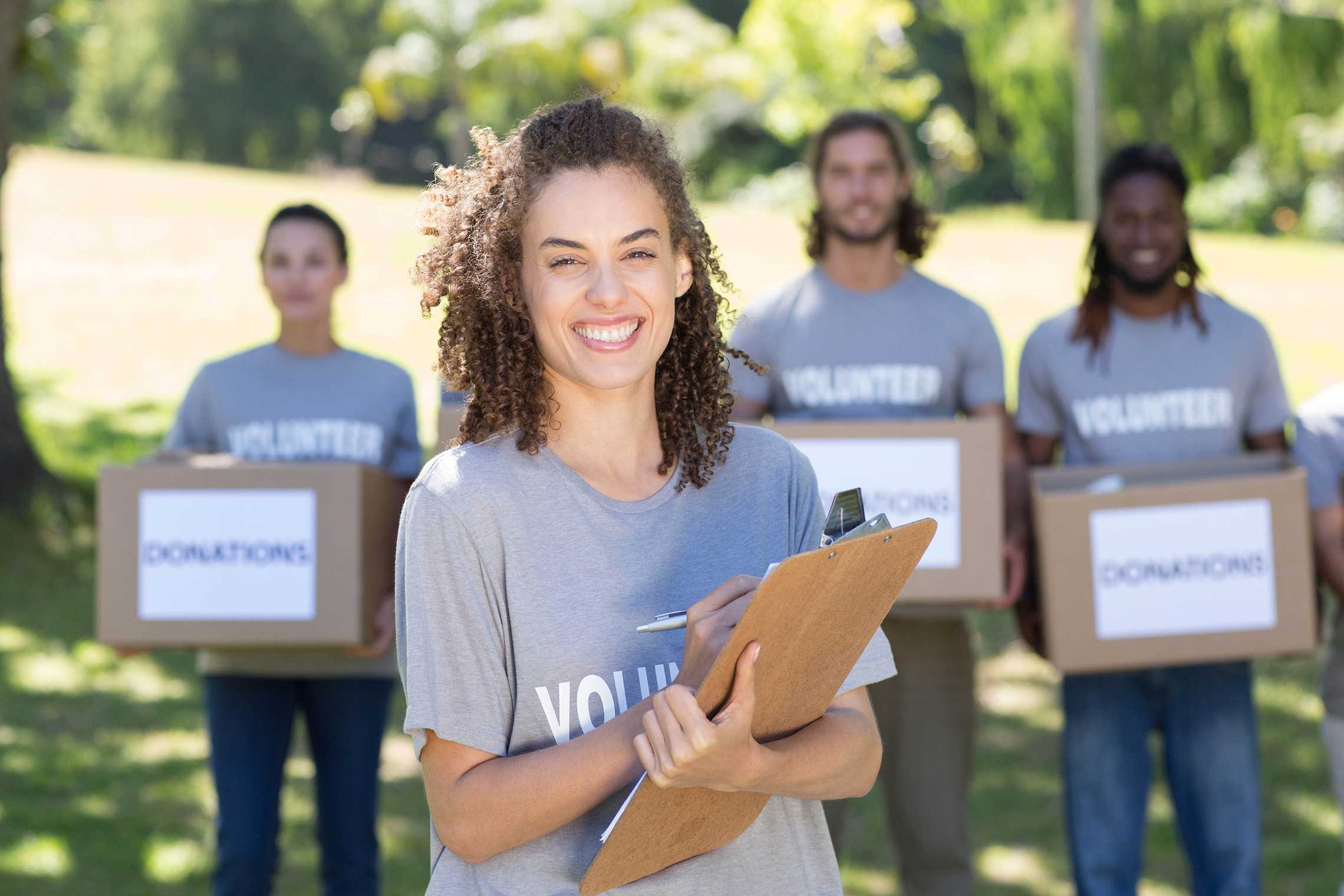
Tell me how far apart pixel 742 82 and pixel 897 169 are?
78.4 ft

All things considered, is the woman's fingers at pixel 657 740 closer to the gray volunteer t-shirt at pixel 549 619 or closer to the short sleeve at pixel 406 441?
the gray volunteer t-shirt at pixel 549 619

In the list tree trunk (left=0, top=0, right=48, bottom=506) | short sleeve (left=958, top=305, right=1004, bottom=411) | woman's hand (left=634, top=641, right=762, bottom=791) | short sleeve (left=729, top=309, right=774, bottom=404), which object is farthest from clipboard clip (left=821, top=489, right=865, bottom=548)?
tree trunk (left=0, top=0, right=48, bottom=506)

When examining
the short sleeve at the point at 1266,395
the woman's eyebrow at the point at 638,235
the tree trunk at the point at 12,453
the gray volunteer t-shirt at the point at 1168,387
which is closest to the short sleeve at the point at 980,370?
the gray volunteer t-shirt at the point at 1168,387

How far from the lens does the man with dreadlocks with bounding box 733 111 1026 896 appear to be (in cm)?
335

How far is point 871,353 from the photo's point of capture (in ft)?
11.0

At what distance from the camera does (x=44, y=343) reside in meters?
12.3

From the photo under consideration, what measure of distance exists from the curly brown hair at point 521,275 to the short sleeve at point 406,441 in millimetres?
1599

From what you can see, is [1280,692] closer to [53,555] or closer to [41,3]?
Result: [53,555]

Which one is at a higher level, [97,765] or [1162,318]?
[1162,318]

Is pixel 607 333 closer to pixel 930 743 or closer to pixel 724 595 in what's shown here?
pixel 724 595

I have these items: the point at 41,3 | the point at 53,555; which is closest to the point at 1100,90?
the point at 41,3

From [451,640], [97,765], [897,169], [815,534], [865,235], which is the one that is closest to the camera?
[451,640]

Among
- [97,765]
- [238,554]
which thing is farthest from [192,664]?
[238,554]

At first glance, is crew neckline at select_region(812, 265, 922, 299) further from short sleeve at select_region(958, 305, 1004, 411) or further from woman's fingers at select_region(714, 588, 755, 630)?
woman's fingers at select_region(714, 588, 755, 630)
